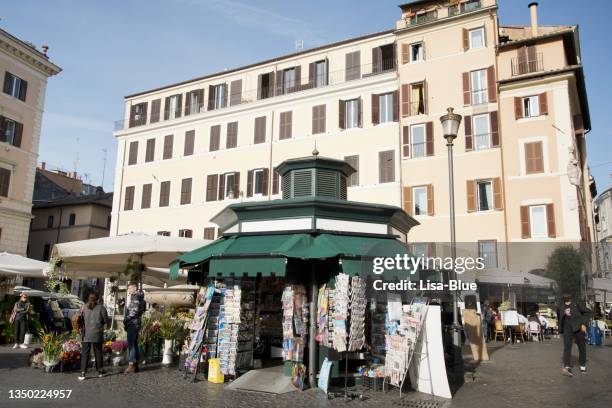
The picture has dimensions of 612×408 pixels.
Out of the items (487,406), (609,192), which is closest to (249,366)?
(487,406)

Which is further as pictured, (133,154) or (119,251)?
(133,154)

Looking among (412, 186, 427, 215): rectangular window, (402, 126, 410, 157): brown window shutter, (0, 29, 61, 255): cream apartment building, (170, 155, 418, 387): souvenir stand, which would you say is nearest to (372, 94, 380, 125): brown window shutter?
(402, 126, 410, 157): brown window shutter

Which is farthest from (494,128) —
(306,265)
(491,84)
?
(306,265)

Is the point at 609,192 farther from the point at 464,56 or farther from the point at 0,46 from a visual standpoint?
the point at 0,46

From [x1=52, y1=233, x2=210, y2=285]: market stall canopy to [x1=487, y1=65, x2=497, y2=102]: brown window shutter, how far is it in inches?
718

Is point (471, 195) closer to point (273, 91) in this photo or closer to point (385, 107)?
point (385, 107)

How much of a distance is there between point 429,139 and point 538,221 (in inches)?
260

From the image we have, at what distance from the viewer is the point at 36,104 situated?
32.8 metres

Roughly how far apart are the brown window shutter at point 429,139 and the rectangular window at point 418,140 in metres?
0.15

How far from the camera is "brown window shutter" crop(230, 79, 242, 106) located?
3294 cm

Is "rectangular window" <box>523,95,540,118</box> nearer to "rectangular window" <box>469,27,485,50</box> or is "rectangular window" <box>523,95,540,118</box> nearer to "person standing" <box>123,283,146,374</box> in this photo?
"rectangular window" <box>469,27,485,50</box>

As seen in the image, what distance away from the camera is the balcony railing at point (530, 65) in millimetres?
25531

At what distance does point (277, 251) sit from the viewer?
9.05 meters

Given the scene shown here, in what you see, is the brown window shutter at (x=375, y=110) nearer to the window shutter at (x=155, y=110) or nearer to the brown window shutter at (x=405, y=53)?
the brown window shutter at (x=405, y=53)
